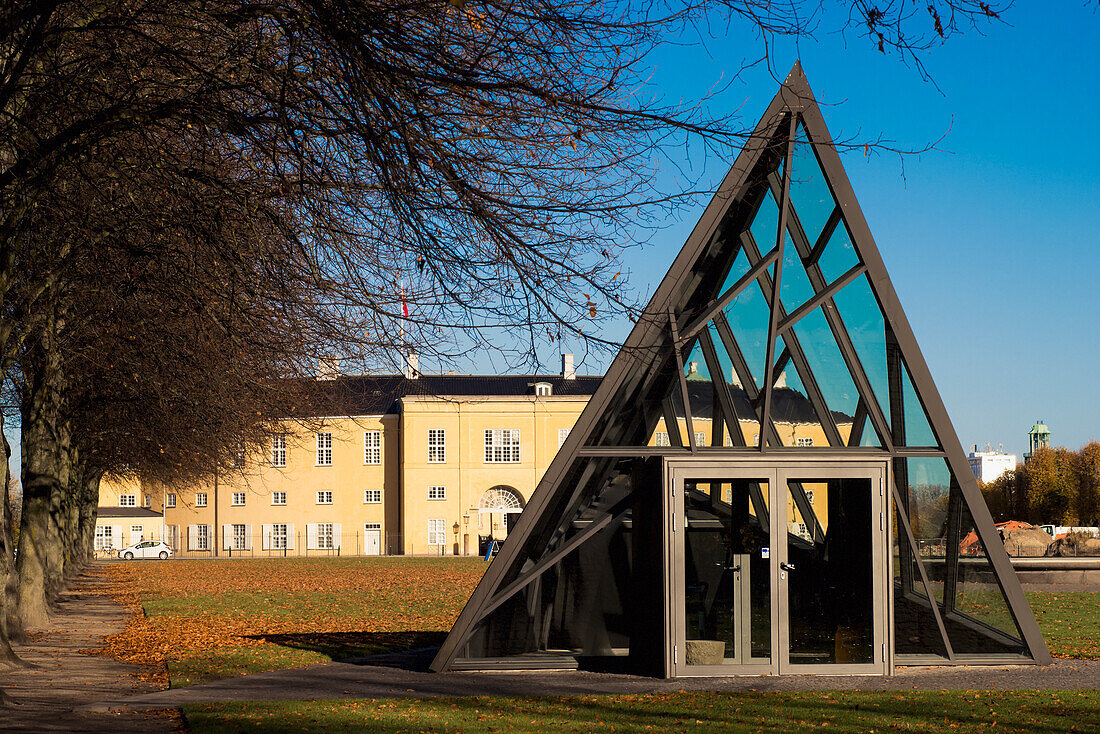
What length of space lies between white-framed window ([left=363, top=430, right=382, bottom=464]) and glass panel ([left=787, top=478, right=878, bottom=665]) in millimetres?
61112

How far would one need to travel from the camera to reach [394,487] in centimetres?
7119

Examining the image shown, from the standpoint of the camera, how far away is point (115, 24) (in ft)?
28.6

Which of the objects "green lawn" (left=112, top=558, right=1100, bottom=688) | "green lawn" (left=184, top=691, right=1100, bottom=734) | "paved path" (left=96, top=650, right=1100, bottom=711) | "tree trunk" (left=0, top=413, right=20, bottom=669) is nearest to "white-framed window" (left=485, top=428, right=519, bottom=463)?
"green lawn" (left=112, top=558, right=1100, bottom=688)

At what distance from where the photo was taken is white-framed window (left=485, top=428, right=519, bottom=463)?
6888 centimetres

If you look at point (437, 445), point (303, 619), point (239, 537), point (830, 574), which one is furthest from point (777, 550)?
point (239, 537)

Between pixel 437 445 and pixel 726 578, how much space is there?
5844cm

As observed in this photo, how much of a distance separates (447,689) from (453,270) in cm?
489

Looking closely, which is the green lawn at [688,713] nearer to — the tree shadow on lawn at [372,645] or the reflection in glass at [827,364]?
the tree shadow on lawn at [372,645]

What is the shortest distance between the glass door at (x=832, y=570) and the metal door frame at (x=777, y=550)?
1 centimetres

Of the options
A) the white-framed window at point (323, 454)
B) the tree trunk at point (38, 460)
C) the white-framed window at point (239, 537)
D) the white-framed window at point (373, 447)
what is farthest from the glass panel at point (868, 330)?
the white-framed window at point (239, 537)

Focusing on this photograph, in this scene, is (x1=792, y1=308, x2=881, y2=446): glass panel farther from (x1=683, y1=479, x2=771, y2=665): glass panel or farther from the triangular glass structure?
(x1=683, y1=479, x2=771, y2=665): glass panel

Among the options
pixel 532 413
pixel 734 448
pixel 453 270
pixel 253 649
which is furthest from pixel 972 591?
pixel 532 413

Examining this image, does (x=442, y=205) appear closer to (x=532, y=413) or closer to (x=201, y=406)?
(x=201, y=406)

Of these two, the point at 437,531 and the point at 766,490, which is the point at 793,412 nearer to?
the point at 766,490
